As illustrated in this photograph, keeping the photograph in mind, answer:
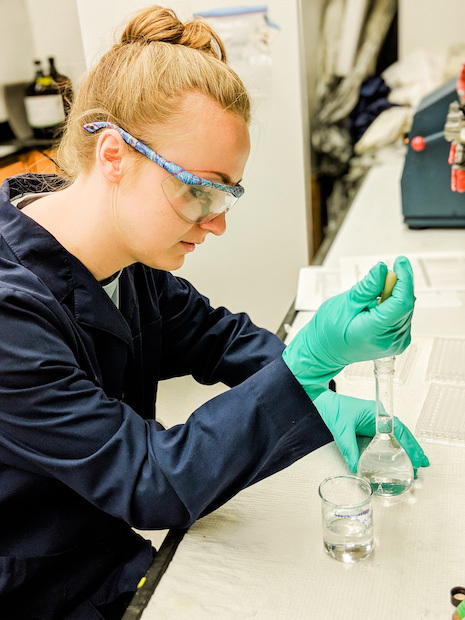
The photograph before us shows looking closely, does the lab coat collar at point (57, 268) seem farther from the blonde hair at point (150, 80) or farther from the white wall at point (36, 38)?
the white wall at point (36, 38)

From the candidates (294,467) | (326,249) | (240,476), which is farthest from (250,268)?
(240,476)

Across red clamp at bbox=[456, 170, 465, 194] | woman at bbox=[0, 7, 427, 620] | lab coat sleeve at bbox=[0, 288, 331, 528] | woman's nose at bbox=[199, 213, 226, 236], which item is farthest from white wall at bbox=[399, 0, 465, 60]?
lab coat sleeve at bbox=[0, 288, 331, 528]

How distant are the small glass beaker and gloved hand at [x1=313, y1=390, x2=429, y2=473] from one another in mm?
168

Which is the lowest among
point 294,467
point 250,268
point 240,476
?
point 250,268

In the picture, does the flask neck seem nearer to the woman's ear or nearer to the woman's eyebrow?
the woman's eyebrow

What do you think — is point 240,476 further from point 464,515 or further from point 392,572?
point 464,515

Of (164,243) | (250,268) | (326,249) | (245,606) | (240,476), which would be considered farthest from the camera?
(250,268)

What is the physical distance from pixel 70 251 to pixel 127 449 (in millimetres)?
407

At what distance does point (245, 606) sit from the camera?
976mm

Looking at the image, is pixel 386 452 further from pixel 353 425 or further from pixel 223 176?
pixel 223 176

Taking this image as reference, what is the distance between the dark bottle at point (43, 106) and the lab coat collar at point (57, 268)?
58.9 inches

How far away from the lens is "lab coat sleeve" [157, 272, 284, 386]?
1562mm

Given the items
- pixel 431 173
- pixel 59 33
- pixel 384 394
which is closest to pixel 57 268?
pixel 384 394

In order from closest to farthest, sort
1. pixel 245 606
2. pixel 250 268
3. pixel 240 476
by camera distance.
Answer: pixel 245 606 → pixel 240 476 → pixel 250 268
